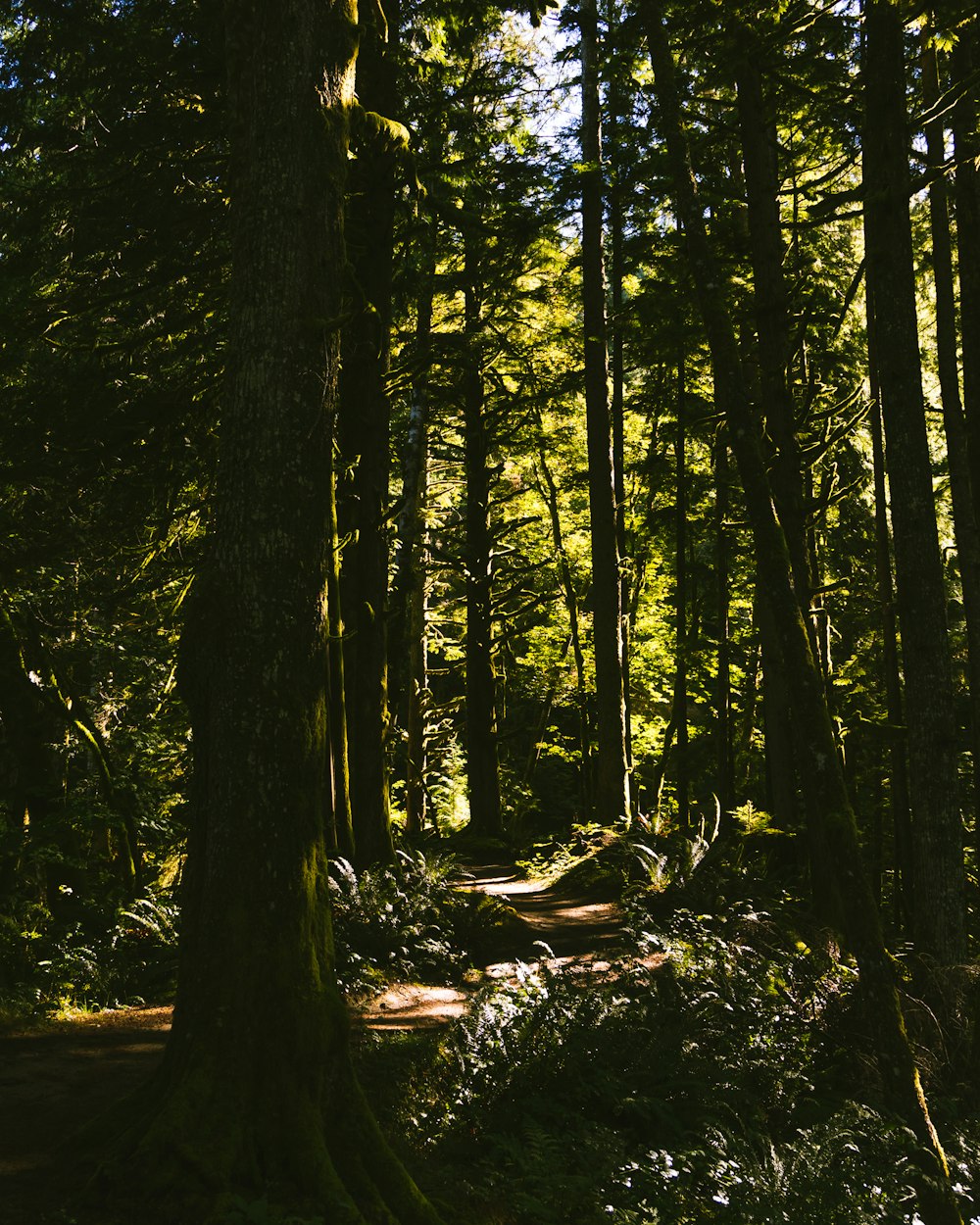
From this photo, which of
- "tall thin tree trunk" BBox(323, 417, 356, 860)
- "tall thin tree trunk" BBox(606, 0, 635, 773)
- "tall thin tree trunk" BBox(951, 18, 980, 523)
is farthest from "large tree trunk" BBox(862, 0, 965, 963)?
"tall thin tree trunk" BBox(606, 0, 635, 773)

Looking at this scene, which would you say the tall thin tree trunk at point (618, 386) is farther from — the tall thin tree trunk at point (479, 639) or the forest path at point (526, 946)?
the forest path at point (526, 946)

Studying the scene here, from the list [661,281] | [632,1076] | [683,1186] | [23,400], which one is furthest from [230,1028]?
[661,281]

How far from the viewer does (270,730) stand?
14.8 feet

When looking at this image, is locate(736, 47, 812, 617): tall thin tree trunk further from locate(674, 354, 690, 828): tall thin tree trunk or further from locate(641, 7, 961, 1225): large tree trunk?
locate(674, 354, 690, 828): tall thin tree trunk

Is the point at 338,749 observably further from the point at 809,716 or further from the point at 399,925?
the point at 809,716

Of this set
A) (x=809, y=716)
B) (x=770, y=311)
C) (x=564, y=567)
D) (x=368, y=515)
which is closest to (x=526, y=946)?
(x=809, y=716)

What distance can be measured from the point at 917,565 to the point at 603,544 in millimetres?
7927

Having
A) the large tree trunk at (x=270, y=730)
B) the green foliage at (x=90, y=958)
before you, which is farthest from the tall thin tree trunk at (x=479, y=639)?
the large tree trunk at (x=270, y=730)

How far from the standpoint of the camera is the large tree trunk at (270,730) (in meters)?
4.04

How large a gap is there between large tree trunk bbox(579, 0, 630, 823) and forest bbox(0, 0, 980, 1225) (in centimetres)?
8

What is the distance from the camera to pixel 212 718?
4.63 meters

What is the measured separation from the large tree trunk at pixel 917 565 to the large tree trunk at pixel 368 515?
17.3 feet

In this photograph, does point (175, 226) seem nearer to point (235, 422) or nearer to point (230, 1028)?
point (235, 422)

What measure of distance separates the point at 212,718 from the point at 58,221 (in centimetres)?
750
